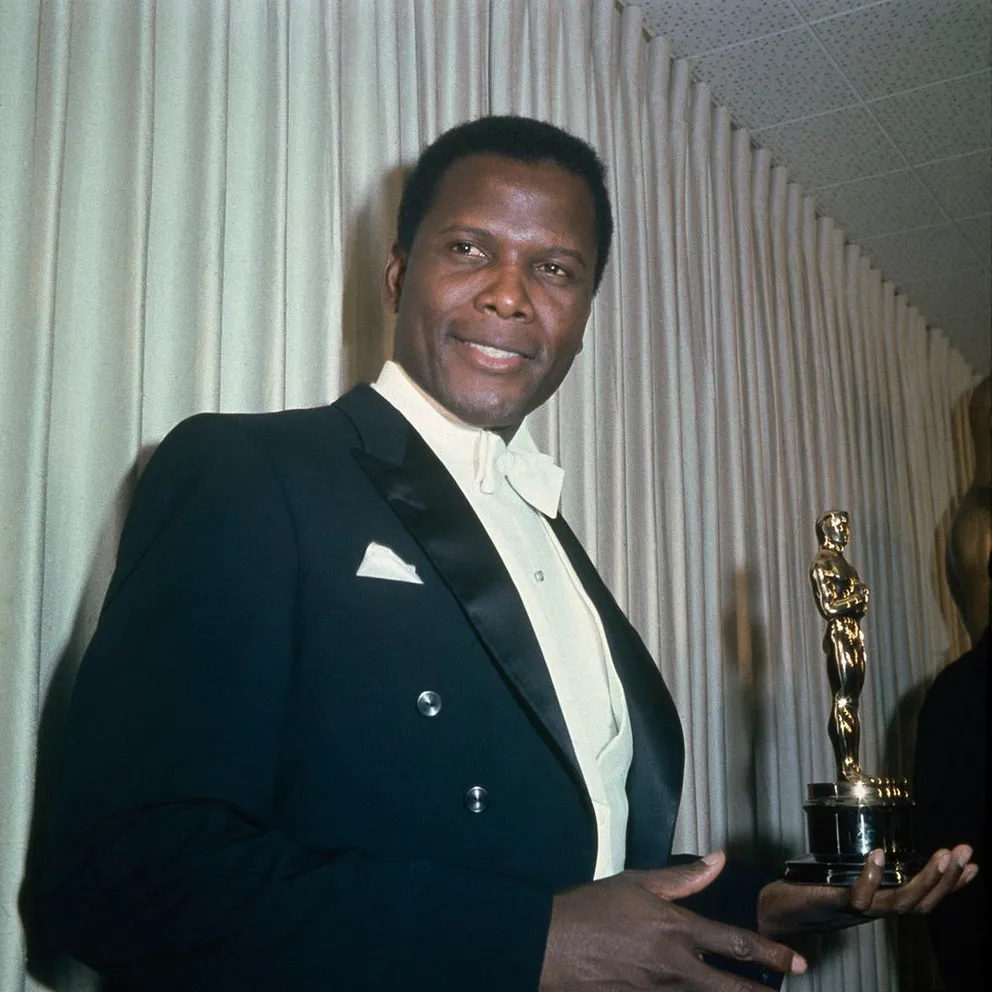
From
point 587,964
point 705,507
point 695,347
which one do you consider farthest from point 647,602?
point 587,964

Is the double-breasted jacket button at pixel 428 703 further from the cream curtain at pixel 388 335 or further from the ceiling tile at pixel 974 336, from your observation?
the ceiling tile at pixel 974 336

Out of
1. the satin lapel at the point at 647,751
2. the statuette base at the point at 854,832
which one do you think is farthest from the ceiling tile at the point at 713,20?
the statuette base at the point at 854,832

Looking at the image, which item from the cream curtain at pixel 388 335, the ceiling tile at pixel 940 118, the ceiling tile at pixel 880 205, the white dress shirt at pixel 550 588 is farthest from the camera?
the ceiling tile at pixel 880 205

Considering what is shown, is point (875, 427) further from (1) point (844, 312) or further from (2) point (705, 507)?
(2) point (705, 507)

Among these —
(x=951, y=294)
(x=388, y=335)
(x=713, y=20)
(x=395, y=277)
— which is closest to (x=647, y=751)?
(x=395, y=277)

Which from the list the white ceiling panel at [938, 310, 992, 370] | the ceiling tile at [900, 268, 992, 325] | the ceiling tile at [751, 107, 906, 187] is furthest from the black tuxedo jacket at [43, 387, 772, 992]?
the white ceiling panel at [938, 310, 992, 370]

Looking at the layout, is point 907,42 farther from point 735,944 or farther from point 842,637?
point 735,944

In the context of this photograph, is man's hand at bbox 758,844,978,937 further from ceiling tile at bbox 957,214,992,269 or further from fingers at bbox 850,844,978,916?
ceiling tile at bbox 957,214,992,269

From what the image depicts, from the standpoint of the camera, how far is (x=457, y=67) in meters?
2.46

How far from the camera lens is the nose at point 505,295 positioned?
162 centimetres

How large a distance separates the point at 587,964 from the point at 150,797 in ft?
1.39

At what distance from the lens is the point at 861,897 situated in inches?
58.9

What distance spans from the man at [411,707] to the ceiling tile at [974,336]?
13.0ft

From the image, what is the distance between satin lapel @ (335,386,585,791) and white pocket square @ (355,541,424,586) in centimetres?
3
